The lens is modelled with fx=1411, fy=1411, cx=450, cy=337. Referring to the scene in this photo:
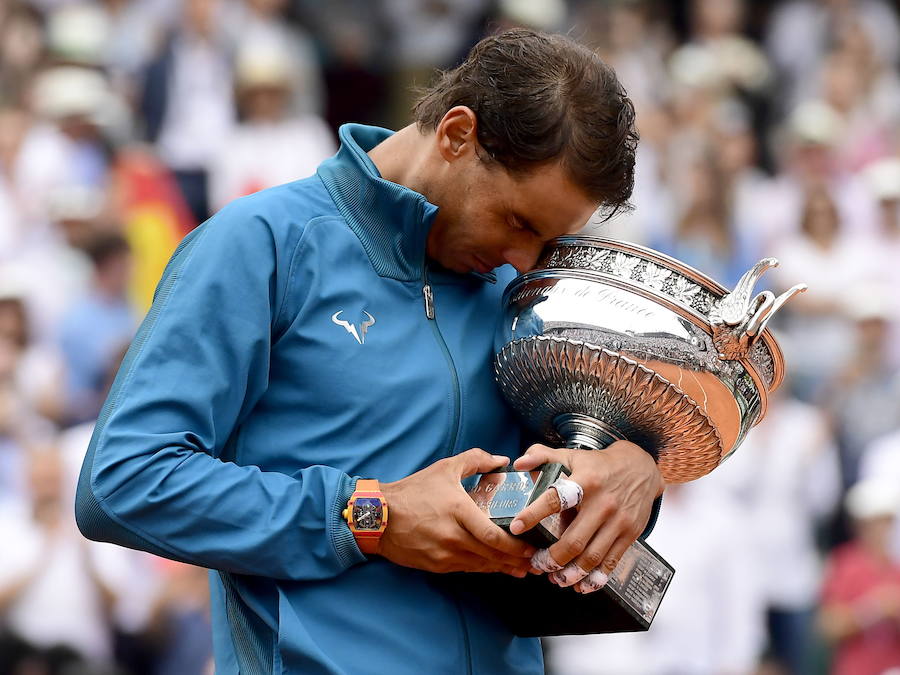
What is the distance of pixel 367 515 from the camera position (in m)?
1.88

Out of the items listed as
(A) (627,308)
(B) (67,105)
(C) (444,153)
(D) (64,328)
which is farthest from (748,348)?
(B) (67,105)

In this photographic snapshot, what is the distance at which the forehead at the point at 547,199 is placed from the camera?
1.99 metres

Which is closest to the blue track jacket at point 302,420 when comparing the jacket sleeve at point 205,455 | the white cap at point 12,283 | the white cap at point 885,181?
the jacket sleeve at point 205,455

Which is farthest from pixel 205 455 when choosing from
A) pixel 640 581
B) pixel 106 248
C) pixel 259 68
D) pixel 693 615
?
pixel 259 68

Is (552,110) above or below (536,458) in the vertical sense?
above

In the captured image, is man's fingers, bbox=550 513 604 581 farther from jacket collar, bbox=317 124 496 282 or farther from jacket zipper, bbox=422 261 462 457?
jacket collar, bbox=317 124 496 282

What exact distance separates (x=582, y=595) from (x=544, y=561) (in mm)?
193

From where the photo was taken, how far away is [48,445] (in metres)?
4.94

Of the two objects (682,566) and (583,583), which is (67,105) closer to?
(682,566)

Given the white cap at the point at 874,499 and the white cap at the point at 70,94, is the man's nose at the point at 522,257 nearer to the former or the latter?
the white cap at the point at 874,499

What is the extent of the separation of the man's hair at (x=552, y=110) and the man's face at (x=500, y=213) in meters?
0.02

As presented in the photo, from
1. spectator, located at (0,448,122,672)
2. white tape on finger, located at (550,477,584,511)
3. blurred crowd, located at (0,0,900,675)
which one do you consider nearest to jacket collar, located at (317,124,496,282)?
white tape on finger, located at (550,477,584,511)

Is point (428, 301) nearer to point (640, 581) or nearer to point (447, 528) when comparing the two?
point (447, 528)

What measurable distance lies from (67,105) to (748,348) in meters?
5.09
